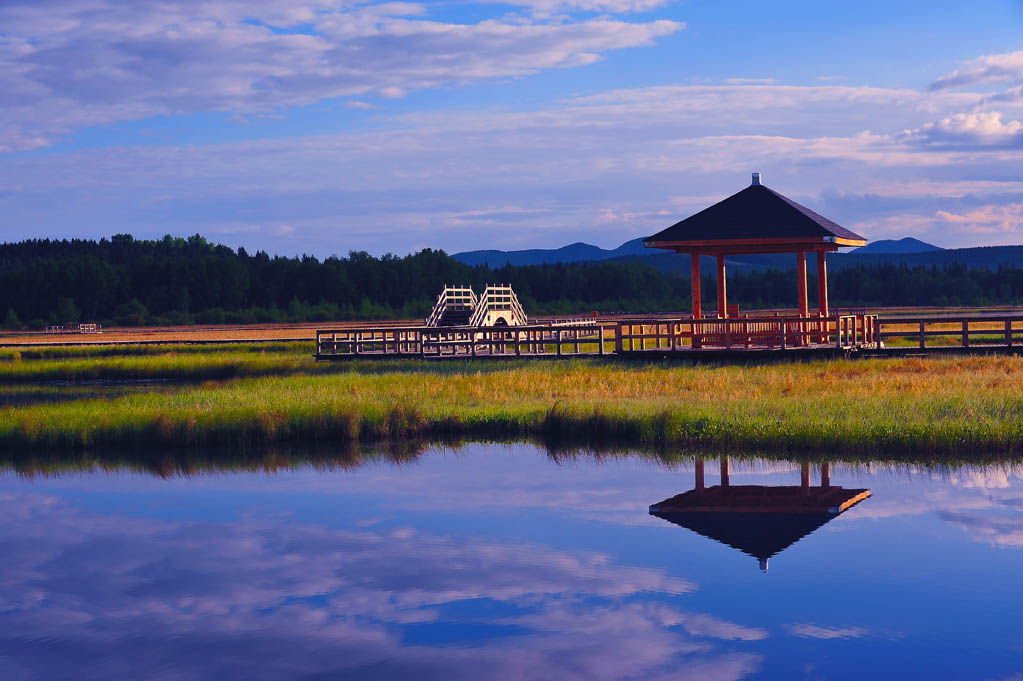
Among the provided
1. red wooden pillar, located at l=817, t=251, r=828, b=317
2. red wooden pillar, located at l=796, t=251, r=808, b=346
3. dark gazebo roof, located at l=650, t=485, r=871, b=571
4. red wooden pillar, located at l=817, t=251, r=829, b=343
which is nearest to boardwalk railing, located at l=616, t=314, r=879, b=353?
red wooden pillar, located at l=817, t=251, r=829, b=343

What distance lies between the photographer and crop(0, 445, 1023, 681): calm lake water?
32.6 ft

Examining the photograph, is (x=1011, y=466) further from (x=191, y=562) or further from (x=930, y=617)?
(x=191, y=562)

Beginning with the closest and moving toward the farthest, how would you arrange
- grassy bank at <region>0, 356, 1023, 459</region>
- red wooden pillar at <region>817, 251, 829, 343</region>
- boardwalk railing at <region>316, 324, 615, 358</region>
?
grassy bank at <region>0, 356, 1023, 459</region>
red wooden pillar at <region>817, 251, 829, 343</region>
boardwalk railing at <region>316, 324, 615, 358</region>

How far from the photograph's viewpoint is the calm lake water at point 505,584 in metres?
9.95

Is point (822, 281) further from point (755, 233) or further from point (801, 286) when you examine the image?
point (755, 233)

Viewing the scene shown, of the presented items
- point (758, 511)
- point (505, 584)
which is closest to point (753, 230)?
point (758, 511)

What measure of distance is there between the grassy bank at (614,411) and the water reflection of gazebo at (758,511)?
Result: 10.6 feet

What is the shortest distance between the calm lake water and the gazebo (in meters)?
16.3

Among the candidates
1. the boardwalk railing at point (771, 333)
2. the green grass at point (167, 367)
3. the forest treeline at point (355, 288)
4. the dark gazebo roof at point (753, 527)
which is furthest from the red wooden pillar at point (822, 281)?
the forest treeline at point (355, 288)

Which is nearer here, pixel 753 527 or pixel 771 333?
pixel 753 527

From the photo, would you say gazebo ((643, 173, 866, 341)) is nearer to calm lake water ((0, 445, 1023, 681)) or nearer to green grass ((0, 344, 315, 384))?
green grass ((0, 344, 315, 384))

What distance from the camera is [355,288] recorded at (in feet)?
467

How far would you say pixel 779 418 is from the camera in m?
21.5

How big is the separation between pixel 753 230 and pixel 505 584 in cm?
2345
